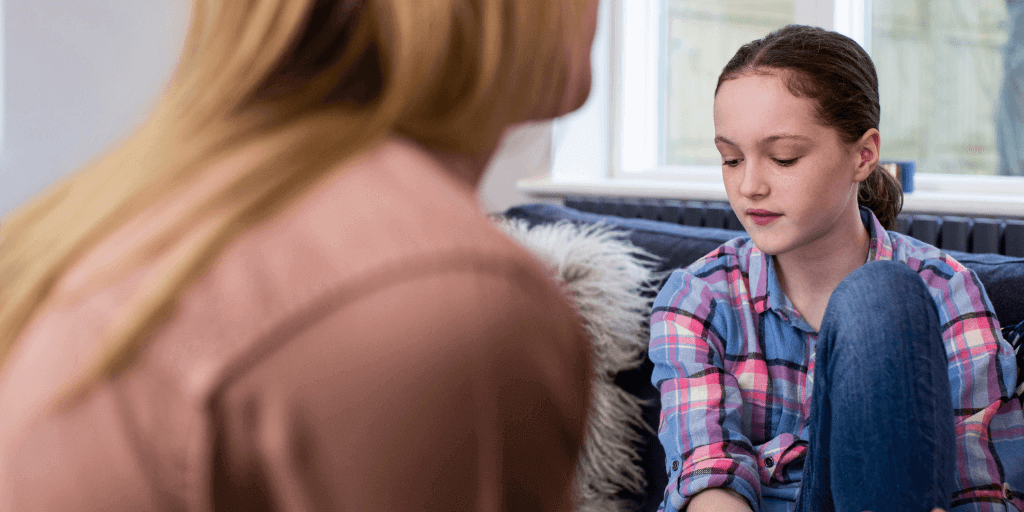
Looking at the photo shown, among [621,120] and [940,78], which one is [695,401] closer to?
[940,78]

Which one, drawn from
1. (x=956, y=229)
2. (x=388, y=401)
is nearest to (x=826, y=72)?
(x=956, y=229)

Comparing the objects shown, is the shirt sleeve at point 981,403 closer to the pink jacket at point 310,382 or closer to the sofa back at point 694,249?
the sofa back at point 694,249

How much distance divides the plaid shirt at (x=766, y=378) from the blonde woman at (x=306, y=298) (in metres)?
0.70

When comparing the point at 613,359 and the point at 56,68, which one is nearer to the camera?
the point at 613,359

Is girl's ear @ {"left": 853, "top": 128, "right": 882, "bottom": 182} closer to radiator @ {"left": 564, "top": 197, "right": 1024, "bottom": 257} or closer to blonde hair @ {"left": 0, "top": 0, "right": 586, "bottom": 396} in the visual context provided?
radiator @ {"left": 564, "top": 197, "right": 1024, "bottom": 257}

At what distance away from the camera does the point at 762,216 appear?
100 cm

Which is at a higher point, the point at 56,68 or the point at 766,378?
the point at 56,68

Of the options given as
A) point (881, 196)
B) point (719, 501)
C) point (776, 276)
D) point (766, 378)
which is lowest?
point (719, 501)

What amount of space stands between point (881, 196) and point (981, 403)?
0.36 meters

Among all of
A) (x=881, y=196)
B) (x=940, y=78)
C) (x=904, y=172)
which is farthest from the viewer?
(x=940, y=78)

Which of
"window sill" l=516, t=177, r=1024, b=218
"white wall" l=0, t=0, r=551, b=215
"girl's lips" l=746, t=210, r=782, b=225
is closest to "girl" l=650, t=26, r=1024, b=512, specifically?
"girl's lips" l=746, t=210, r=782, b=225

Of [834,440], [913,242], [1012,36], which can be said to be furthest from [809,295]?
[1012,36]

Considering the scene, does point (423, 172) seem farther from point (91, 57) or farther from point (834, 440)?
point (91, 57)

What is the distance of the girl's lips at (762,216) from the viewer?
3.26 feet
